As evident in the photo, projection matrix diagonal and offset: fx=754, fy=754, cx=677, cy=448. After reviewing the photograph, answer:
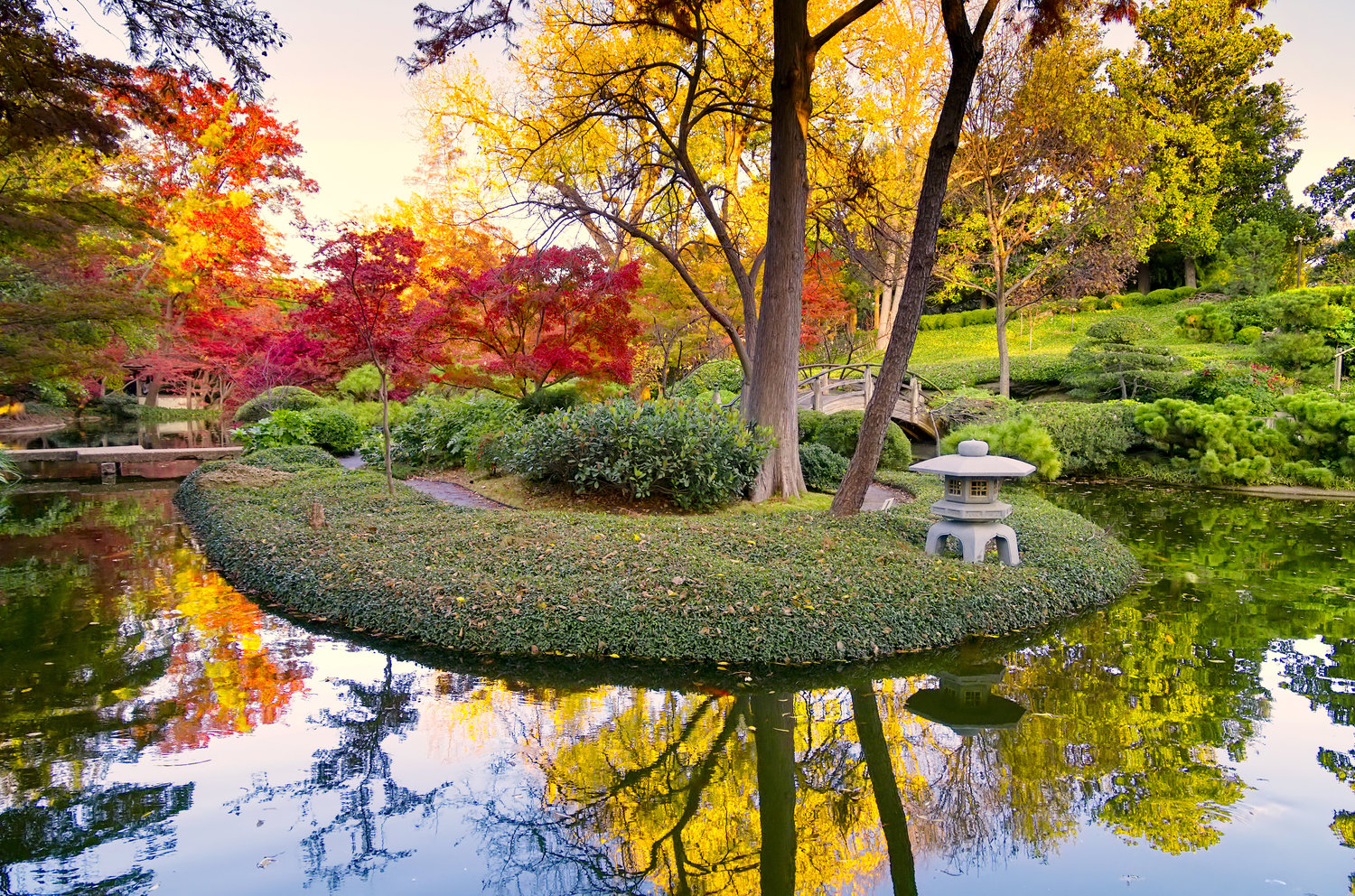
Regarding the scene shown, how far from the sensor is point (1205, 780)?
11.7 feet

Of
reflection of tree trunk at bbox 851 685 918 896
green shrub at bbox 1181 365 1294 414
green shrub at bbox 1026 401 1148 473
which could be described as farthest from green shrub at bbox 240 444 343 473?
green shrub at bbox 1181 365 1294 414

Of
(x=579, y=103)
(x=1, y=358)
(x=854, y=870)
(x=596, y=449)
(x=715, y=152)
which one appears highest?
(x=715, y=152)

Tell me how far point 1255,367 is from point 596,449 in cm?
1391

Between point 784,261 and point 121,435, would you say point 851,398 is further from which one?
point 121,435

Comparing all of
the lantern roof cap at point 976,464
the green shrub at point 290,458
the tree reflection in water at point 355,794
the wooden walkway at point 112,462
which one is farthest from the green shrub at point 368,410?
the lantern roof cap at point 976,464

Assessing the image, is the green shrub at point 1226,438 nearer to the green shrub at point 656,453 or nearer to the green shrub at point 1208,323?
the green shrub at point 656,453

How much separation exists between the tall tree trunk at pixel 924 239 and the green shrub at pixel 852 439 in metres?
4.36

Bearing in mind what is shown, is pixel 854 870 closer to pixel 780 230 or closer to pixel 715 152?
pixel 780 230

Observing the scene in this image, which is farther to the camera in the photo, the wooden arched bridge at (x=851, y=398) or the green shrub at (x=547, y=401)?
the wooden arched bridge at (x=851, y=398)

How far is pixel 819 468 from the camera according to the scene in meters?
10.8

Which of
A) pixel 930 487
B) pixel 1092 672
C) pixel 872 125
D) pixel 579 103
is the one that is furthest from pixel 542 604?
pixel 872 125

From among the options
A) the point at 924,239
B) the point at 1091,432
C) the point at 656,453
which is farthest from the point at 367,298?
the point at 1091,432

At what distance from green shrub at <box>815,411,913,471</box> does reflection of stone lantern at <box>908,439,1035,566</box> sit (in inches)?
207

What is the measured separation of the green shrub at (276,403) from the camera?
18.5 metres
